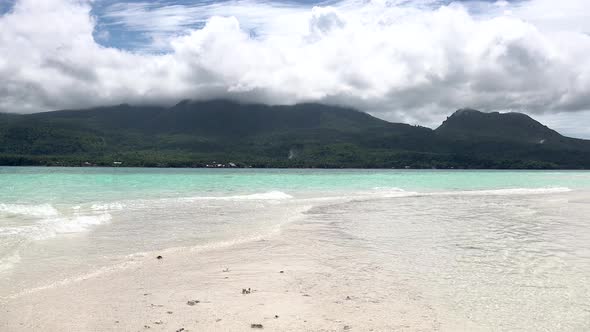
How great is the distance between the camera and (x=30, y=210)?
21438 mm

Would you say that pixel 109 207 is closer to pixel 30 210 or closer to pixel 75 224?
pixel 30 210

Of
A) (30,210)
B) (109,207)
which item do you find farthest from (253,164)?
(30,210)

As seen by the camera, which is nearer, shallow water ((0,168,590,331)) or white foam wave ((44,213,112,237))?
shallow water ((0,168,590,331))

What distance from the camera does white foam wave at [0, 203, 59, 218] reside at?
20.0 metres

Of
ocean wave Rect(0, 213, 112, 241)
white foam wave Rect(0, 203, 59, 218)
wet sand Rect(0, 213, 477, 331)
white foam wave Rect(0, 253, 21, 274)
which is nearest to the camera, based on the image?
wet sand Rect(0, 213, 477, 331)

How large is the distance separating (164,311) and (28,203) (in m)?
21.0

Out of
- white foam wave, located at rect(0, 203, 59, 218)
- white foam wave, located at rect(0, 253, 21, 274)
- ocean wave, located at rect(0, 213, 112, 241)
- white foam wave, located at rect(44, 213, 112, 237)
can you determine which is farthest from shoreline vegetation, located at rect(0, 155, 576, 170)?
white foam wave, located at rect(0, 253, 21, 274)

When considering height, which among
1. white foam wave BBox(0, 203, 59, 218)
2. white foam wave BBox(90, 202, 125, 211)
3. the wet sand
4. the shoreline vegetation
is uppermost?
the shoreline vegetation

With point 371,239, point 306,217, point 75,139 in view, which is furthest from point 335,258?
point 75,139

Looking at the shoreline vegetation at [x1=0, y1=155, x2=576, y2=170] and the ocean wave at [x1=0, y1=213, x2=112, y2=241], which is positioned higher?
the shoreline vegetation at [x1=0, y1=155, x2=576, y2=170]

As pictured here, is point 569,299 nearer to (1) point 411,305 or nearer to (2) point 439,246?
(1) point 411,305

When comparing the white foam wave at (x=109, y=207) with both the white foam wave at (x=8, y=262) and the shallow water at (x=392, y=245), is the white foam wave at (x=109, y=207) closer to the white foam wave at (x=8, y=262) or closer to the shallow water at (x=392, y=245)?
the shallow water at (x=392, y=245)

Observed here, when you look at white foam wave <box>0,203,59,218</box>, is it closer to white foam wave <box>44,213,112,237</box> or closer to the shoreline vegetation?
white foam wave <box>44,213,112,237</box>

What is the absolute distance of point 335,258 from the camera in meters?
11.8
